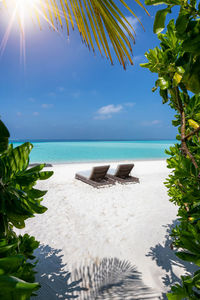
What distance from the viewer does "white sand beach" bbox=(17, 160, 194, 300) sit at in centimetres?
266

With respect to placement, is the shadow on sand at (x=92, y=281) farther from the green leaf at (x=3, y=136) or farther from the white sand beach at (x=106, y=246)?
the green leaf at (x=3, y=136)

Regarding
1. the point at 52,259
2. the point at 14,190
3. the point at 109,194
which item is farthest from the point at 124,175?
the point at 14,190

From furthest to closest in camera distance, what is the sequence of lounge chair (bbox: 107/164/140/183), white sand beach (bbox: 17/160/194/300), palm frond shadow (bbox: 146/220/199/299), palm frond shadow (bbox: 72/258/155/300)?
lounge chair (bbox: 107/164/140/183)
palm frond shadow (bbox: 146/220/199/299)
white sand beach (bbox: 17/160/194/300)
palm frond shadow (bbox: 72/258/155/300)

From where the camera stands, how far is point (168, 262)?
3158 mm

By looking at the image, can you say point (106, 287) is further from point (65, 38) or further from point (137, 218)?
point (65, 38)

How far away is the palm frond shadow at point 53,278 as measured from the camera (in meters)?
2.54

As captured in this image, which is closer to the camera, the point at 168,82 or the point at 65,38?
the point at 65,38

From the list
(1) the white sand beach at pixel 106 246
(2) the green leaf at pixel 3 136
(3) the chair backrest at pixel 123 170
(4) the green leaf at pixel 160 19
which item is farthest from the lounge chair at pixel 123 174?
(4) the green leaf at pixel 160 19

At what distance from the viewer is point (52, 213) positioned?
5320mm

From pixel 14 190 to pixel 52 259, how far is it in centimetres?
304

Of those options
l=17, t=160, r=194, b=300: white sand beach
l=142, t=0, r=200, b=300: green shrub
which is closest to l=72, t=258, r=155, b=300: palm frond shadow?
l=17, t=160, r=194, b=300: white sand beach

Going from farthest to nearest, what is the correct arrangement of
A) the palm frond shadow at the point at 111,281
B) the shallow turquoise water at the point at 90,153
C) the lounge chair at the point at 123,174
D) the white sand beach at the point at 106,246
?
the shallow turquoise water at the point at 90,153
the lounge chair at the point at 123,174
the white sand beach at the point at 106,246
the palm frond shadow at the point at 111,281

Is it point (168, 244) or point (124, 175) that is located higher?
point (124, 175)

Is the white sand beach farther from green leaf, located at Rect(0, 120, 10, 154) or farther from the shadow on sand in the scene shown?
green leaf, located at Rect(0, 120, 10, 154)
